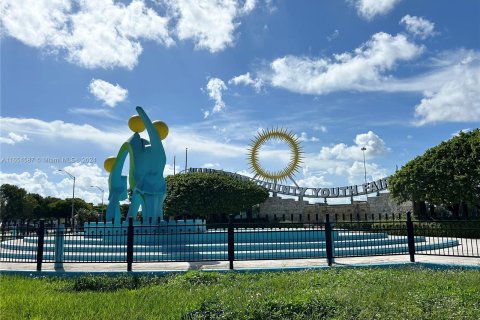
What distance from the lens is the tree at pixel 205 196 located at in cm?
4106

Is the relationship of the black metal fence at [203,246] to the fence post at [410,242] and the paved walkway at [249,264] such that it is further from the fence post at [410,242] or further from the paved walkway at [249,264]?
the paved walkway at [249,264]

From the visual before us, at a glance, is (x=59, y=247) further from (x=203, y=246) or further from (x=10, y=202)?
(x=10, y=202)

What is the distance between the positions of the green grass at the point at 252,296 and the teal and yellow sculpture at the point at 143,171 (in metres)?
8.55

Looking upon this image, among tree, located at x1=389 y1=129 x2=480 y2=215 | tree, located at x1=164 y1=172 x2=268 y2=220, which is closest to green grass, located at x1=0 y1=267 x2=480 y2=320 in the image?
tree, located at x1=389 y1=129 x2=480 y2=215

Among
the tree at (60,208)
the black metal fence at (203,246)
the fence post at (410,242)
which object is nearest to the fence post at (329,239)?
A: the black metal fence at (203,246)

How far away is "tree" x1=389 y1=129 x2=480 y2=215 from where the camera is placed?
989 inches

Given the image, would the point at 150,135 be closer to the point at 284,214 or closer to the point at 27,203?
the point at 284,214

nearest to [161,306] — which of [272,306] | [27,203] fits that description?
[272,306]

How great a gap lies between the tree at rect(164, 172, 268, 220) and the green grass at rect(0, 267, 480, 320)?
31.8 meters

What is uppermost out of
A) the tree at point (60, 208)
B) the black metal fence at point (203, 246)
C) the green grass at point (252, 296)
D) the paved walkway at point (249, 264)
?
the tree at point (60, 208)

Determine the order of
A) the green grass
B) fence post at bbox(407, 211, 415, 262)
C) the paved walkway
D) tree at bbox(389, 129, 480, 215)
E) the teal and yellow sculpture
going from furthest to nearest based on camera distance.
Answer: tree at bbox(389, 129, 480, 215) < the teal and yellow sculpture < fence post at bbox(407, 211, 415, 262) < the paved walkway < the green grass

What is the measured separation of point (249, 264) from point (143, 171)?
836 cm

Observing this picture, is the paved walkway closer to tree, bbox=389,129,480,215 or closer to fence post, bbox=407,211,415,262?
fence post, bbox=407,211,415,262

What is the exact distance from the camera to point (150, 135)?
1758 centimetres
